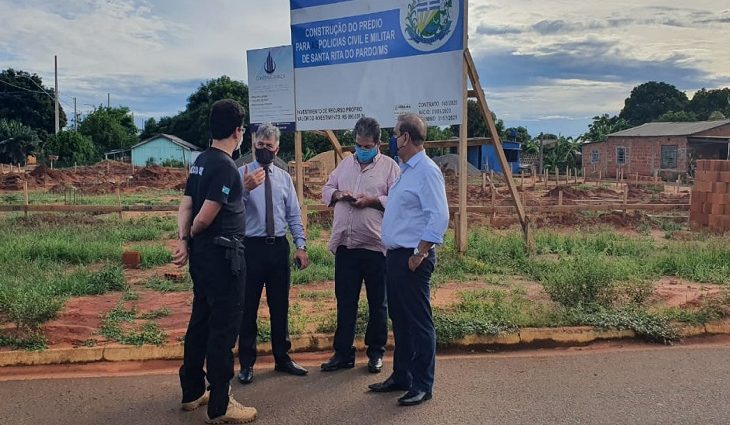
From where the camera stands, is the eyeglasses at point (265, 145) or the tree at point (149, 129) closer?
the eyeglasses at point (265, 145)

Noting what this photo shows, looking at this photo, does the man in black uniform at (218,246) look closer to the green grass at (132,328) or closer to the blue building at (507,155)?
the green grass at (132,328)

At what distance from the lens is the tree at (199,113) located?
168 feet

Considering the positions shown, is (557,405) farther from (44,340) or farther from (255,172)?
(44,340)

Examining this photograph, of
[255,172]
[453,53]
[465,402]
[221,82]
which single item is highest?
[221,82]

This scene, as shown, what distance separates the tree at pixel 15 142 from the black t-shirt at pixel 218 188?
1881 inches

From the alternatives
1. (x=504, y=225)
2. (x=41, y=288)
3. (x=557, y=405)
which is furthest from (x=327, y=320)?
(x=504, y=225)

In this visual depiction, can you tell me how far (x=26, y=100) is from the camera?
2079 inches

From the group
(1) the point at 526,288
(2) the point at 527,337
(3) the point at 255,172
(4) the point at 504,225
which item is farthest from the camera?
(4) the point at 504,225

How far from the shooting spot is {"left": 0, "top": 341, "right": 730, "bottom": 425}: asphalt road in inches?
157

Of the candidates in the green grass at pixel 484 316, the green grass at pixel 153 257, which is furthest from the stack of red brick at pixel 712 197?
the green grass at pixel 153 257

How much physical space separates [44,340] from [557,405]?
409 cm

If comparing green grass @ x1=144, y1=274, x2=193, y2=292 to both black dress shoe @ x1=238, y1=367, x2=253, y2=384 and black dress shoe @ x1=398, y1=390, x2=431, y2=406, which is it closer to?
black dress shoe @ x1=238, y1=367, x2=253, y2=384

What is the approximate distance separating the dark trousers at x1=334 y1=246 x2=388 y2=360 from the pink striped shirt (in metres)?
0.07

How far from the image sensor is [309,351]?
214 inches
